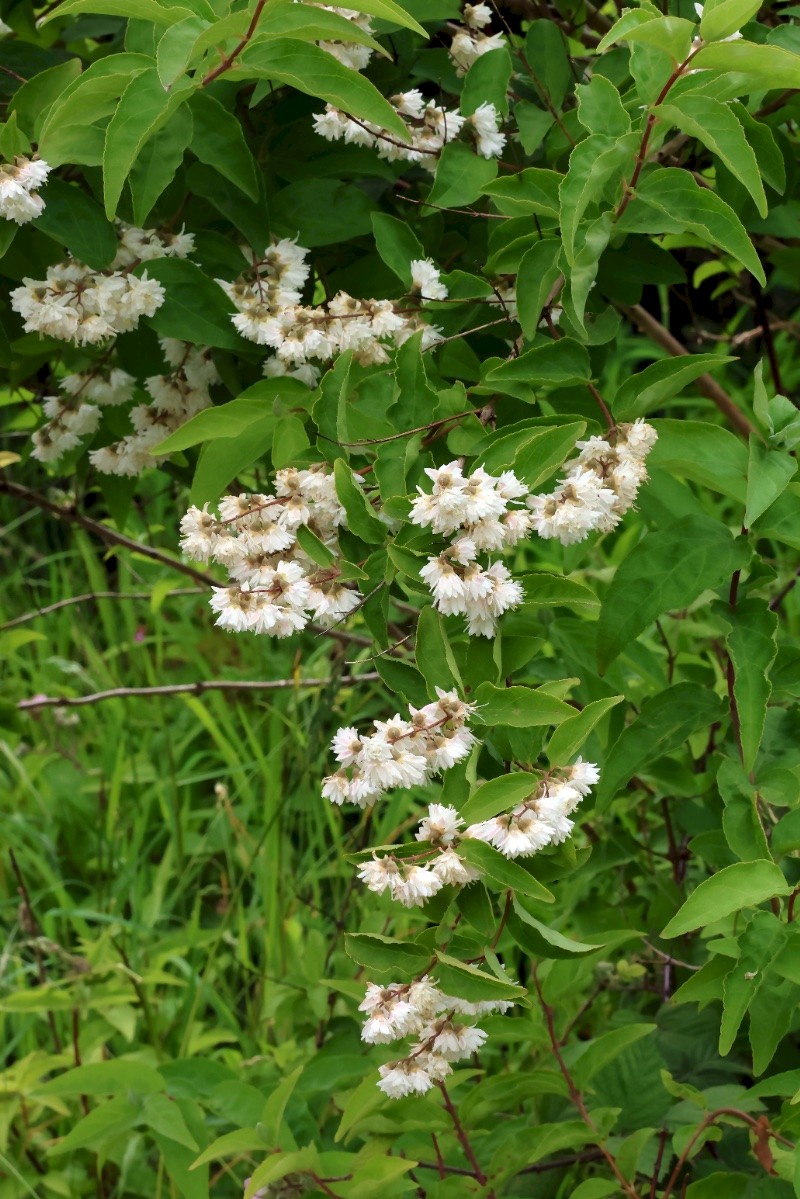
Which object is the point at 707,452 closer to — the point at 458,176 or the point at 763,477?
the point at 763,477

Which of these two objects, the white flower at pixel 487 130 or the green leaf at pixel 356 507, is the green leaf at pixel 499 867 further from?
the white flower at pixel 487 130

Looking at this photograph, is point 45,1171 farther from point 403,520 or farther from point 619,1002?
point 403,520

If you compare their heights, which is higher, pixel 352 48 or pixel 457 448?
pixel 352 48

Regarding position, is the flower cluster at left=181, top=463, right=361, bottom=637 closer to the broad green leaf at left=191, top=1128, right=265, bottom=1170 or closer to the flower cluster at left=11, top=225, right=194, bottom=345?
the flower cluster at left=11, top=225, right=194, bottom=345

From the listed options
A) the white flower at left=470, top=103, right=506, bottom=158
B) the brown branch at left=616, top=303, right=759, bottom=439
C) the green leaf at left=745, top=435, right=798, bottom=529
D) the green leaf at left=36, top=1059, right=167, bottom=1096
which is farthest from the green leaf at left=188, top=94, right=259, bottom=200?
the green leaf at left=36, top=1059, right=167, bottom=1096

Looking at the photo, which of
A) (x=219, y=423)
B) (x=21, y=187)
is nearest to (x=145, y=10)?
(x=21, y=187)

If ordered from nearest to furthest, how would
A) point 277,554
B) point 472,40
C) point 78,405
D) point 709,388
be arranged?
1. point 277,554
2. point 472,40
3. point 78,405
4. point 709,388

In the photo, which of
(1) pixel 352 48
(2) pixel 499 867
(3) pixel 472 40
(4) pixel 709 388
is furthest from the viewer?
(4) pixel 709 388
